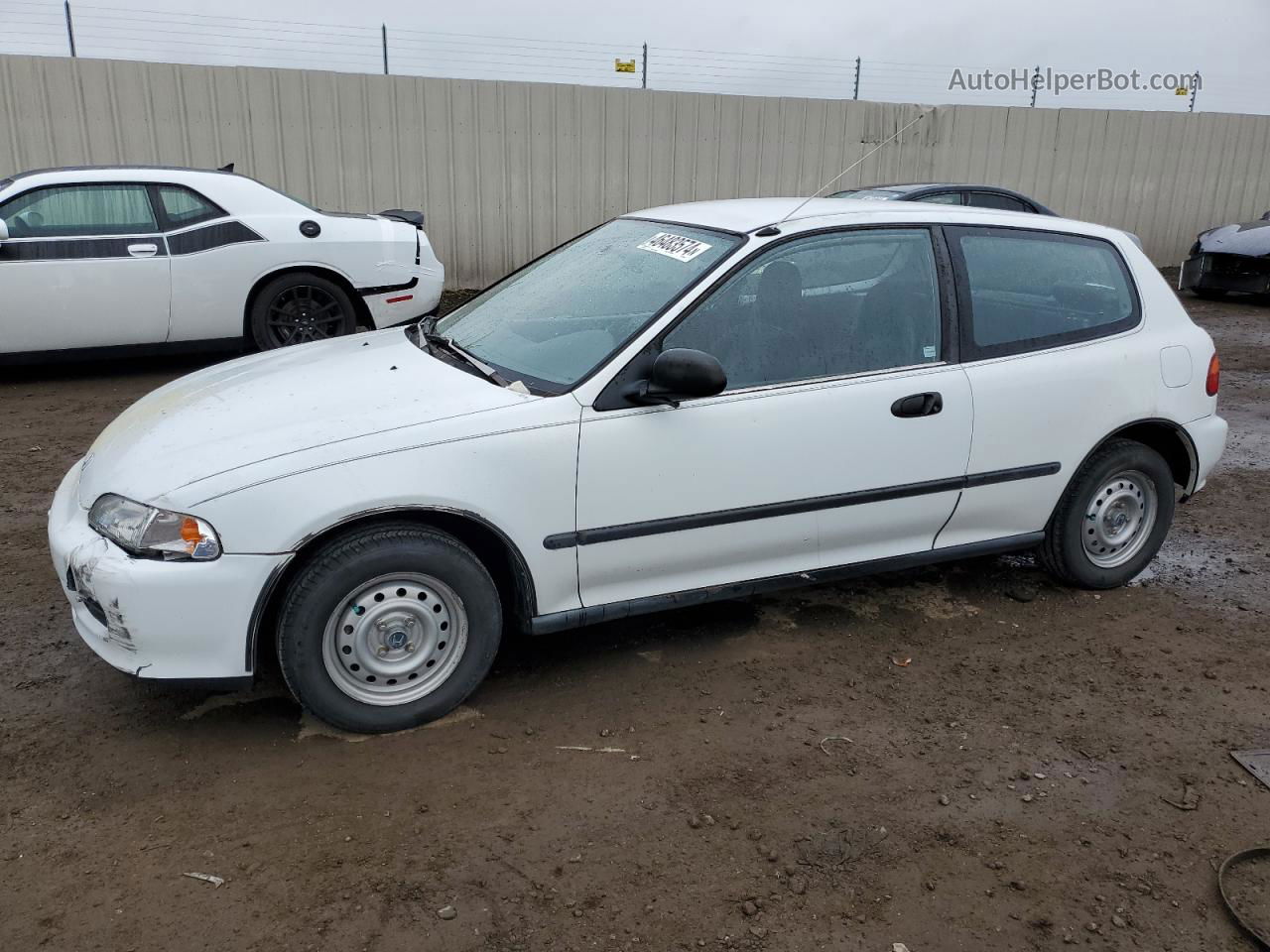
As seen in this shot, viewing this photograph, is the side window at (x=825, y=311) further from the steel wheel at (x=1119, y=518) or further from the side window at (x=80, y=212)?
the side window at (x=80, y=212)

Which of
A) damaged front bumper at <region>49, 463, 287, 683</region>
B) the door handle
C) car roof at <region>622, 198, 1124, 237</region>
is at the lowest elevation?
damaged front bumper at <region>49, 463, 287, 683</region>

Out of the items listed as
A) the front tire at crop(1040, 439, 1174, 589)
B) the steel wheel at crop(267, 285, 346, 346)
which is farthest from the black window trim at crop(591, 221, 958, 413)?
the steel wheel at crop(267, 285, 346, 346)

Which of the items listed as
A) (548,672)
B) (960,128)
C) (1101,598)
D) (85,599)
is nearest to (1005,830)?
(548,672)

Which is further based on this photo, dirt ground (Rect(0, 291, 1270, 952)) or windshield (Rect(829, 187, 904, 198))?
windshield (Rect(829, 187, 904, 198))

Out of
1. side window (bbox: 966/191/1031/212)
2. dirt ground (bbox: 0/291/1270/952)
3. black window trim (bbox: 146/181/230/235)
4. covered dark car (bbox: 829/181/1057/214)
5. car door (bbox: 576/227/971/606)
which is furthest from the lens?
side window (bbox: 966/191/1031/212)

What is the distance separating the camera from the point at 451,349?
3.85 m

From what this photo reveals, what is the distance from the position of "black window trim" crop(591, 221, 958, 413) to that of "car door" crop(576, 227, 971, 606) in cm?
1

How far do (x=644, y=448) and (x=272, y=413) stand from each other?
3.88 ft

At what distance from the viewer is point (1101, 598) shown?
4402 mm

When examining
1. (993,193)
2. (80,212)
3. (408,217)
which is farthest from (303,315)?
(993,193)

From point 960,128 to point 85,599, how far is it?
13896mm

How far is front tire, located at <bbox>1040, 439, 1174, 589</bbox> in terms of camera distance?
4.25 meters

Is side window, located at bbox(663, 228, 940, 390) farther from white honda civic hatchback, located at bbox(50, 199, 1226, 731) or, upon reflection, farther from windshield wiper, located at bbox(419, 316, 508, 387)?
windshield wiper, located at bbox(419, 316, 508, 387)

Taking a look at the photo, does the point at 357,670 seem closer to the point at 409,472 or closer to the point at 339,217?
the point at 409,472
